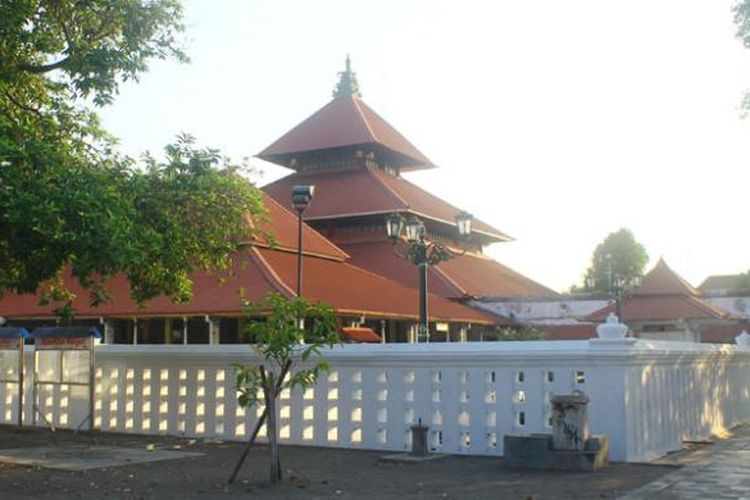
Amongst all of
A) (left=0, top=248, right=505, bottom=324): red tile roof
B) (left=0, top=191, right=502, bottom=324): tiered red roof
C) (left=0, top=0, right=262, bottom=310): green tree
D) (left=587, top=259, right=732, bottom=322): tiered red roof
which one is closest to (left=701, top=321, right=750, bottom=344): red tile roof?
(left=587, top=259, right=732, bottom=322): tiered red roof

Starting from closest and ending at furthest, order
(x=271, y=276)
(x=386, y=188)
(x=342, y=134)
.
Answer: (x=271, y=276) < (x=386, y=188) < (x=342, y=134)

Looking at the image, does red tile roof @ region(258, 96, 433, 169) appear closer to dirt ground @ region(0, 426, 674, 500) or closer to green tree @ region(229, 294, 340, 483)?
dirt ground @ region(0, 426, 674, 500)

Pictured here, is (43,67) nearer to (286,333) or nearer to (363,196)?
(286,333)

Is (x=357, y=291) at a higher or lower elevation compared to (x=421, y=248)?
lower

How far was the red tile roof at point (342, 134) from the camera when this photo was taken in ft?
128

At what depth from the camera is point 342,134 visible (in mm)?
39406

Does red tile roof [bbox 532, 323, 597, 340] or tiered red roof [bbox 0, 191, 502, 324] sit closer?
tiered red roof [bbox 0, 191, 502, 324]

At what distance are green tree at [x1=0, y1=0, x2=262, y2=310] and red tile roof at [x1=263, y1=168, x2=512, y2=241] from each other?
19.5 meters

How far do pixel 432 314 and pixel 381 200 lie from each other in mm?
7807

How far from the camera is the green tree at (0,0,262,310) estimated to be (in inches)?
411

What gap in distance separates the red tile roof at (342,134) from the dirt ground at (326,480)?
27710mm

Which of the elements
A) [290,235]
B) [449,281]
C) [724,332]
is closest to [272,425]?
[290,235]

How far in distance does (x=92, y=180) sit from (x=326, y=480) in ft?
15.3

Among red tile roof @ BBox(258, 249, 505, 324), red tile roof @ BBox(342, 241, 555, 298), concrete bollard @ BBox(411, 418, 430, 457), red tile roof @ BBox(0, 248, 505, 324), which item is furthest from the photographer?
red tile roof @ BBox(342, 241, 555, 298)
